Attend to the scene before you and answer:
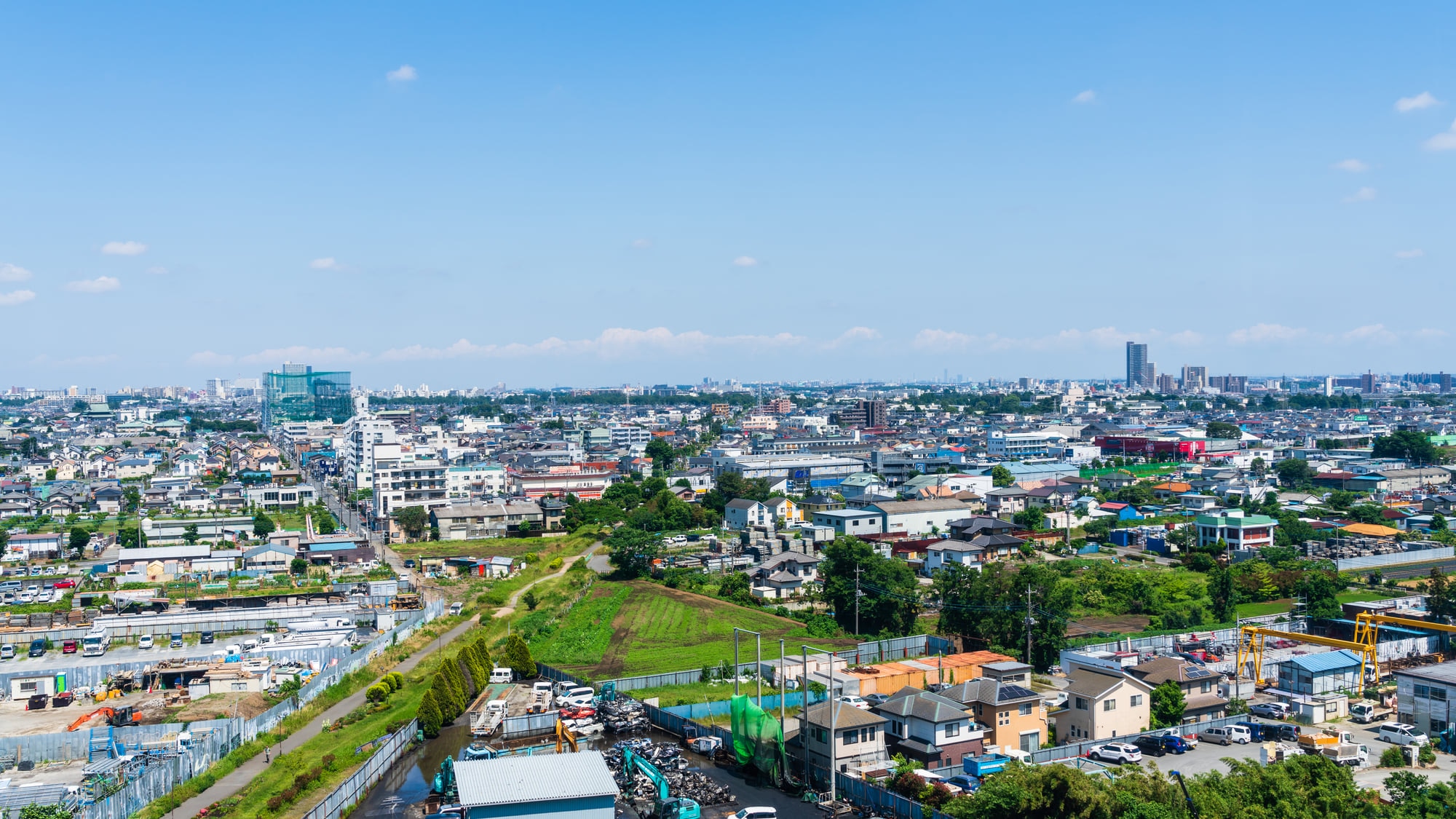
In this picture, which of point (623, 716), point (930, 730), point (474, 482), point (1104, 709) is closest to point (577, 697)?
point (623, 716)

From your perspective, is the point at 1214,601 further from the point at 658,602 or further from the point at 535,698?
the point at 535,698

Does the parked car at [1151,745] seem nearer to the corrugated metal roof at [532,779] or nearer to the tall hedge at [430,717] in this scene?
the corrugated metal roof at [532,779]

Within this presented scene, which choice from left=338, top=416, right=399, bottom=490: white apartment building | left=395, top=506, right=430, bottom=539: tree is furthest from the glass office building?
left=395, top=506, right=430, bottom=539: tree

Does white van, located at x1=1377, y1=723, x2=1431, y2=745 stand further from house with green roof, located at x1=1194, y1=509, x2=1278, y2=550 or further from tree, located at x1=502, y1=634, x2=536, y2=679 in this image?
house with green roof, located at x1=1194, y1=509, x2=1278, y2=550

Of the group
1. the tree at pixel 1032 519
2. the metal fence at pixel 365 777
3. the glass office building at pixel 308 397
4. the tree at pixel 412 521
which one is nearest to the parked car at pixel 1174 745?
the metal fence at pixel 365 777

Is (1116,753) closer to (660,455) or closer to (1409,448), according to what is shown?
(660,455)
